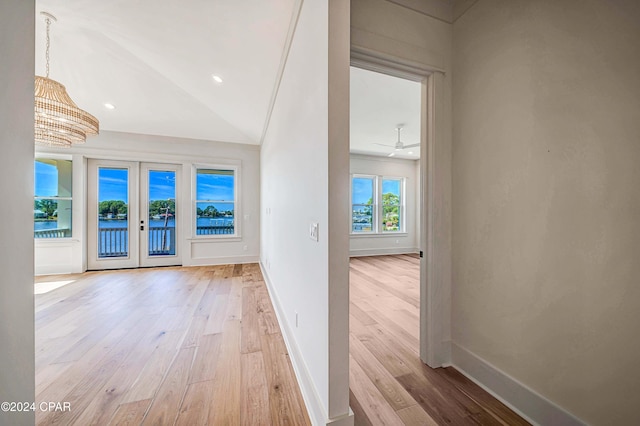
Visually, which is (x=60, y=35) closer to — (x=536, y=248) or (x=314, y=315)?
(x=314, y=315)

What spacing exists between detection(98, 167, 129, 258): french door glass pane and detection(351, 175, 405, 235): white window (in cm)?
535

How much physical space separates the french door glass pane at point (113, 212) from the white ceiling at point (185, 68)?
980 mm

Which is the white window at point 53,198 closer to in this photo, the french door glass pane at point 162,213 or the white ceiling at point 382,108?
the french door glass pane at point 162,213

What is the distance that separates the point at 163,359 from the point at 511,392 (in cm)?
259

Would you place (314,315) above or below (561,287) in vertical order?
below

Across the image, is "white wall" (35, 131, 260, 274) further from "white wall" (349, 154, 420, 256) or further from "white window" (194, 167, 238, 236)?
"white wall" (349, 154, 420, 256)

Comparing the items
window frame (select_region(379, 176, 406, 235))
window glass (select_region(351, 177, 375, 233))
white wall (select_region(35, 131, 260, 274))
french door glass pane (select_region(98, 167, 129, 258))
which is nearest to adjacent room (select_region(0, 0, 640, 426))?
Answer: white wall (select_region(35, 131, 260, 274))

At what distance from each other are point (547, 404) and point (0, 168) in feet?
8.26

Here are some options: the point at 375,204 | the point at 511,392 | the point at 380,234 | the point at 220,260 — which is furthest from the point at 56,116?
the point at 380,234

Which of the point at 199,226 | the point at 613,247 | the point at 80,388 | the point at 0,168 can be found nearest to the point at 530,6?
the point at 613,247

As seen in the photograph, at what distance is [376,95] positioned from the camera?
3.23 metres

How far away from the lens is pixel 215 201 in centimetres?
532

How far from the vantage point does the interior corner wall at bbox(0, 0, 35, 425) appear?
2.00 feet

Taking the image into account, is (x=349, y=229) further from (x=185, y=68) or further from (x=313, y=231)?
(x=185, y=68)
